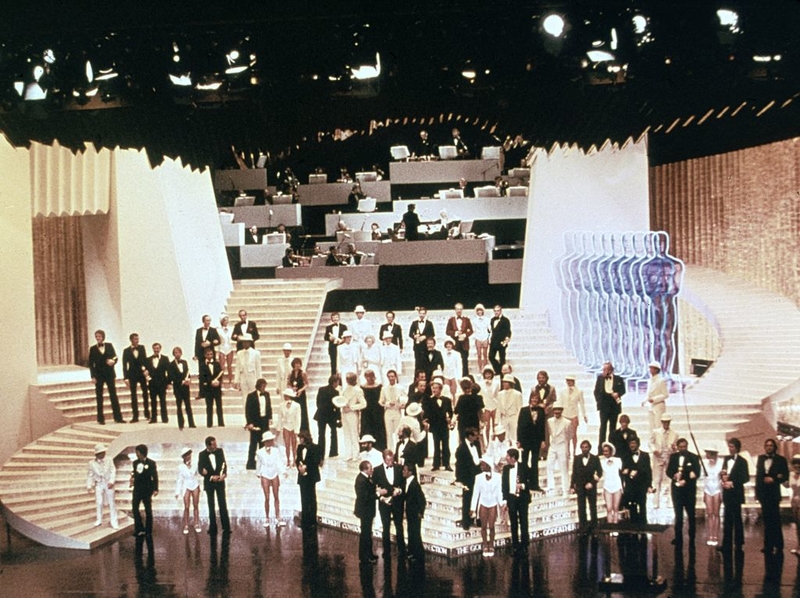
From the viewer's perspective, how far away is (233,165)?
2523 cm

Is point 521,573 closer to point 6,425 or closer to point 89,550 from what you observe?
point 89,550

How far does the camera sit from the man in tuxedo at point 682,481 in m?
11.8

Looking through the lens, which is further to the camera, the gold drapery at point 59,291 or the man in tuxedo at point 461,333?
the gold drapery at point 59,291

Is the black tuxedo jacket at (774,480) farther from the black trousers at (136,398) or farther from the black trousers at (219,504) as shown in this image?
the black trousers at (136,398)

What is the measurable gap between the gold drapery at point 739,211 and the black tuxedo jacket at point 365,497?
10.1 m

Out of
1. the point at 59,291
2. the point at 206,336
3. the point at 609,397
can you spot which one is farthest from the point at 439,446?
the point at 59,291

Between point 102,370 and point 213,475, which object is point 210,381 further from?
point 213,475

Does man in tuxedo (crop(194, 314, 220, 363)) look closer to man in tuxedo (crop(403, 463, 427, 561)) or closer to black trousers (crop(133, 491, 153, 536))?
black trousers (crop(133, 491, 153, 536))

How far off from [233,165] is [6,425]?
11055mm

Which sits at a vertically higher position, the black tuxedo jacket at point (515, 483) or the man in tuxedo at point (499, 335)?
the man in tuxedo at point (499, 335)

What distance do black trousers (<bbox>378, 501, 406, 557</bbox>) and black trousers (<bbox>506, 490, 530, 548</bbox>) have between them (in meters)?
1.18

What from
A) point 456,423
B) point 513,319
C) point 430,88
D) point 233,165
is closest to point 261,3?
point 430,88

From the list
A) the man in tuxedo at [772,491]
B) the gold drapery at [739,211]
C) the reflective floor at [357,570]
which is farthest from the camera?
the gold drapery at [739,211]

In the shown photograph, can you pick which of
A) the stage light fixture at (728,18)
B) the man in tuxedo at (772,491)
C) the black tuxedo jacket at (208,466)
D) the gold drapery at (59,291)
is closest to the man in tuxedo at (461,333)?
the black tuxedo jacket at (208,466)
